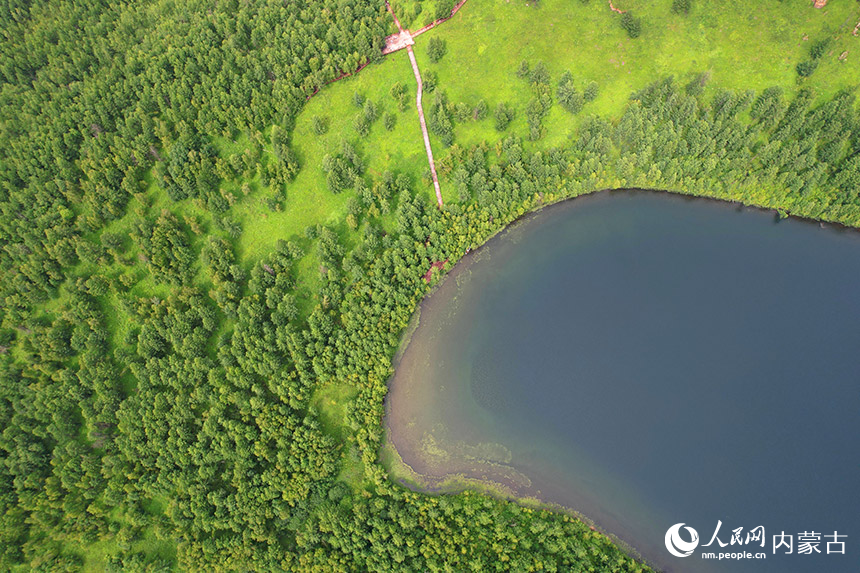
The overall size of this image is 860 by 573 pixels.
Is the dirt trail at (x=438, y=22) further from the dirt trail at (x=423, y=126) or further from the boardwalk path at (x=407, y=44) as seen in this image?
the dirt trail at (x=423, y=126)

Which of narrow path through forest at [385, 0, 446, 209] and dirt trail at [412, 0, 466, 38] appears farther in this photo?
dirt trail at [412, 0, 466, 38]

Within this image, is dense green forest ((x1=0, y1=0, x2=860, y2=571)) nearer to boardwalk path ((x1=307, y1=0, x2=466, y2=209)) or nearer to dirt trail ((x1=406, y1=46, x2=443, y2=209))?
boardwalk path ((x1=307, y1=0, x2=466, y2=209))

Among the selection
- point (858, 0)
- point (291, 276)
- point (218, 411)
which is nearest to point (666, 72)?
point (858, 0)

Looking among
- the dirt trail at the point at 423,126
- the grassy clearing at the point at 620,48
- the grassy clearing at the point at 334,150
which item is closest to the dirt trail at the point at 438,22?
the grassy clearing at the point at 620,48

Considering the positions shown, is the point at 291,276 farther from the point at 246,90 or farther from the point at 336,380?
the point at 246,90

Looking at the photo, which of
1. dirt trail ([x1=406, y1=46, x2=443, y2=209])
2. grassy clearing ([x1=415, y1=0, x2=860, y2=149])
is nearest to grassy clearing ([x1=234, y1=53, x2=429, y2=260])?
dirt trail ([x1=406, y1=46, x2=443, y2=209])

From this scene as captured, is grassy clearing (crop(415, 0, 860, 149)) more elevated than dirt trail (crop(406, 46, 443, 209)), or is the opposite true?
grassy clearing (crop(415, 0, 860, 149))

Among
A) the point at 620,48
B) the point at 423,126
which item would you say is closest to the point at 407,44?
the point at 423,126

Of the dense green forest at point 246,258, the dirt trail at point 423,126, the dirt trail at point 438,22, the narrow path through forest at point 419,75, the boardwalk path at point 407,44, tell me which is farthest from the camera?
the dirt trail at point 438,22

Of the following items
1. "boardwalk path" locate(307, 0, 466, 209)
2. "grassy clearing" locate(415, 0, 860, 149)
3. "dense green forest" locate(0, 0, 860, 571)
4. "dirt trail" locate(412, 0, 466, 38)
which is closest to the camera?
"dense green forest" locate(0, 0, 860, 571)
